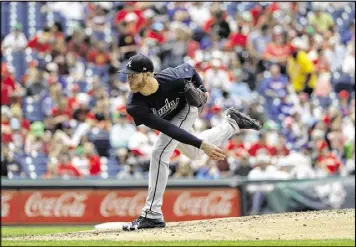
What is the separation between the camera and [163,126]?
9.40m

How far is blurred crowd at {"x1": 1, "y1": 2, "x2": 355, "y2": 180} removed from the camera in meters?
18.0

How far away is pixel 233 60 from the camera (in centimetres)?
2078

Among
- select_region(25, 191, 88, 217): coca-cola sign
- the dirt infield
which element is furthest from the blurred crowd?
the dirt infield

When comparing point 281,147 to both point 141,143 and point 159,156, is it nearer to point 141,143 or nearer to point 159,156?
point 141,143

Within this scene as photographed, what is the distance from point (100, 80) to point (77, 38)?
1.21 metres

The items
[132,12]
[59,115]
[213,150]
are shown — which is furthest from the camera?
[132,12]

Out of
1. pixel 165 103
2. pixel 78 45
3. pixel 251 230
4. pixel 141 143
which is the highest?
pixel 78 45

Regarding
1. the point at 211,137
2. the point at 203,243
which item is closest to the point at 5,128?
the point at 211,137

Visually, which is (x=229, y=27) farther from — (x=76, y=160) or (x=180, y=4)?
(x=76, y=160)

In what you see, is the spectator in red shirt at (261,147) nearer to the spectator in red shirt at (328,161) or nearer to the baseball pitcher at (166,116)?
the spectator in red shirt at (328,161)

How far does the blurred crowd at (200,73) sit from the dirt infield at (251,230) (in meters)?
6.36

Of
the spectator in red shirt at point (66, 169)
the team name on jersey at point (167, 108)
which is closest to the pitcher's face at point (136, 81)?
the team name on jersey at point (167, 108)

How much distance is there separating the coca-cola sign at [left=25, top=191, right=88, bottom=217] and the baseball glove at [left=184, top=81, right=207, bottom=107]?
788 cm

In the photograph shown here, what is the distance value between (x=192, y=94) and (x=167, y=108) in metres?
0.29
